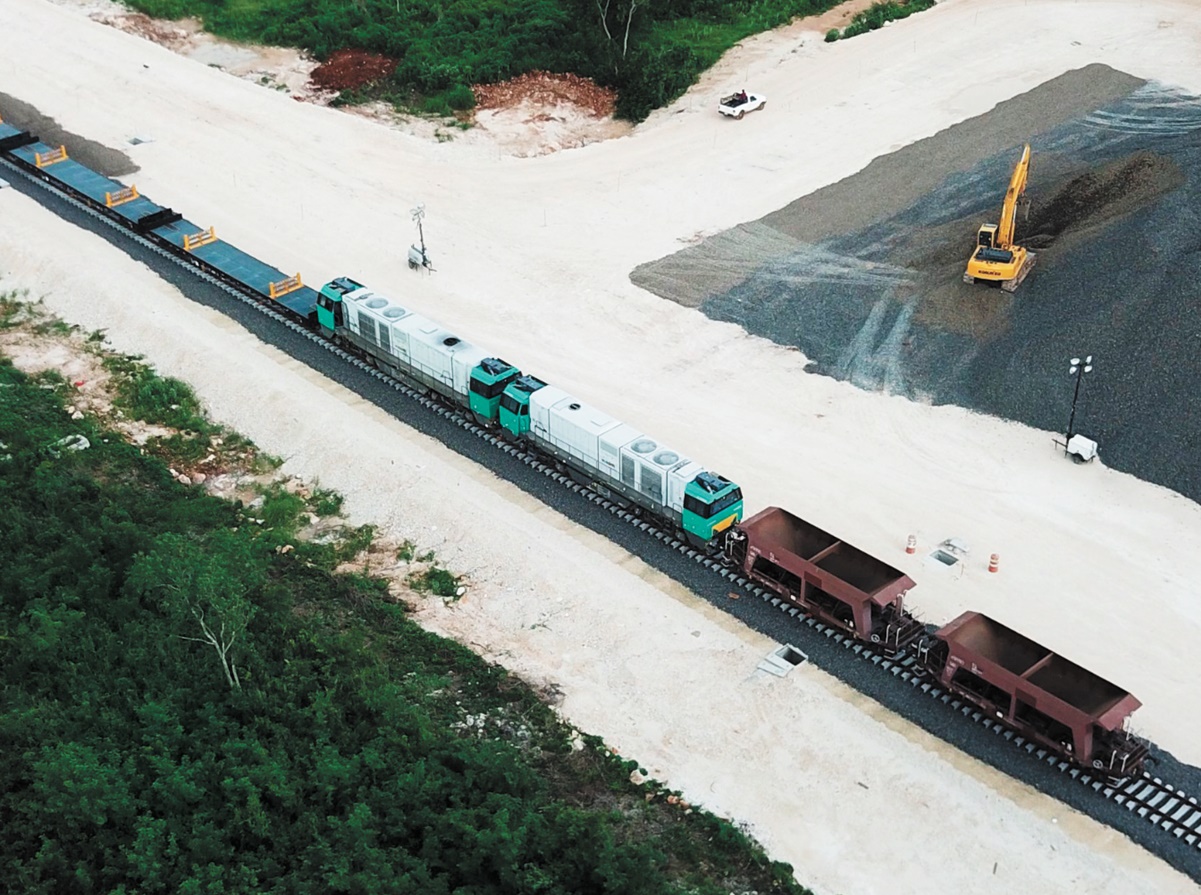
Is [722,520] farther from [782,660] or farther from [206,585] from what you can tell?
[206,585]

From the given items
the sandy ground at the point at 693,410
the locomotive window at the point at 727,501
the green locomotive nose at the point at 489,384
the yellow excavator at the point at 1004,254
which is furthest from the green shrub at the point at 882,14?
the locomotive window at the point at 727,501

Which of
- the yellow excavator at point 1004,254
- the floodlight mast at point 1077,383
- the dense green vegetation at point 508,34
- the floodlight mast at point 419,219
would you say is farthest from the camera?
the dense green vegetation at point 508,34

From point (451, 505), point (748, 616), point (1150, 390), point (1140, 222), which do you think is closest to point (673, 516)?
point (748, 616)

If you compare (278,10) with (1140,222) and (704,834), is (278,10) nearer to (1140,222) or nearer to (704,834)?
(1140,222)

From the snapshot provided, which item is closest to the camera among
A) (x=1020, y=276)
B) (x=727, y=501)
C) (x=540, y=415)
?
(x=727, y=501)

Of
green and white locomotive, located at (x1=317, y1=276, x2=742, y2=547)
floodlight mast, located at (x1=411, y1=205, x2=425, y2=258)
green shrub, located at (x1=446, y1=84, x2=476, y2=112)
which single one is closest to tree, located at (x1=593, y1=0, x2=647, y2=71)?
green shrub, located at (x1=446, y1=84, x2=476, y2=112)

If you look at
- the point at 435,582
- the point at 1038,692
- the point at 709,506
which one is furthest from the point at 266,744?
the point at 1038,692

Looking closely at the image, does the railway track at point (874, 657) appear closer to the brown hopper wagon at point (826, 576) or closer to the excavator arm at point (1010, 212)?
the brown hopper wagon at point (826, 576)

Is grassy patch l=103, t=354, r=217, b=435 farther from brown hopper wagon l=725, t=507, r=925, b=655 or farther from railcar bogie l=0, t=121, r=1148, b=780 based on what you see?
brown hopper wagon l=725, t=507, r=925, b=655
